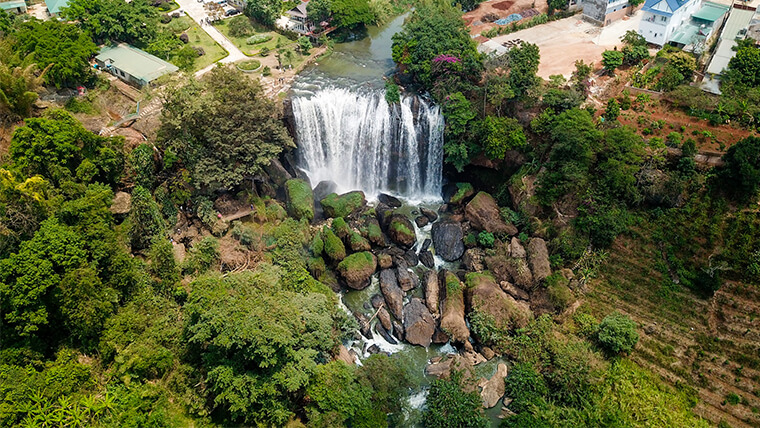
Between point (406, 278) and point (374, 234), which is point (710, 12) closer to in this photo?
point (374, 234)

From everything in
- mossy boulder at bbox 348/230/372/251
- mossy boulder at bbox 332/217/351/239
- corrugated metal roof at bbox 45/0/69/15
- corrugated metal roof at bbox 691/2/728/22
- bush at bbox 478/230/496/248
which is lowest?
bush at bbox 478/230/496/248

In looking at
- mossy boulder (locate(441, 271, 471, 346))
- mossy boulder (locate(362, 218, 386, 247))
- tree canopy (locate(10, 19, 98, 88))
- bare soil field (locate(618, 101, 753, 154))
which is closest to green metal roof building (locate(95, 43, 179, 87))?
tree canopy (locate(10, 19, 98, 88))

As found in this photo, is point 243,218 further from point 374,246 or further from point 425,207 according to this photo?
point 425,207

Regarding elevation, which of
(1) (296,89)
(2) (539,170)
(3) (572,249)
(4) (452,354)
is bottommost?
(4) (452,354)

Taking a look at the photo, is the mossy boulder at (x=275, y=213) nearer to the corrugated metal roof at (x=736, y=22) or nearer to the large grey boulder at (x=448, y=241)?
the large grey boulder at (x=448, y=241)

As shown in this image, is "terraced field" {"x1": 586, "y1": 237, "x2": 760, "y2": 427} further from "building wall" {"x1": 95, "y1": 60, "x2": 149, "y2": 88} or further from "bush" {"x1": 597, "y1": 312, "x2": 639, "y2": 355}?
"building wall" {"x1": 95, "y1": 60, "x2": 149, "y2": 88}

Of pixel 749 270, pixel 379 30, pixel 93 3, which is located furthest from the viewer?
pixel 379 30

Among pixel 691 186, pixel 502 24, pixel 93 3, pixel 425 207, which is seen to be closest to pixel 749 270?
pixel 691 186
